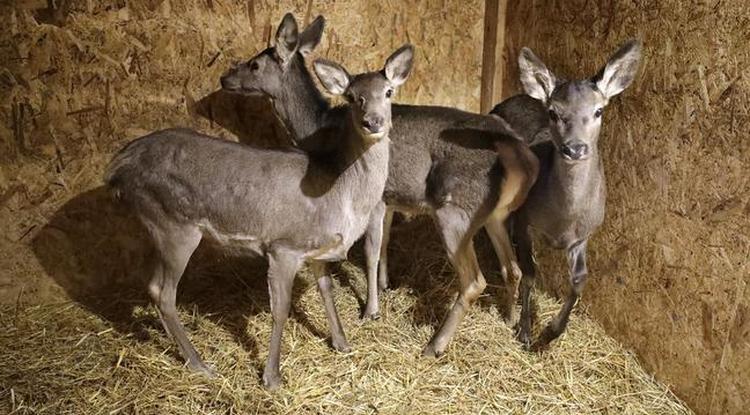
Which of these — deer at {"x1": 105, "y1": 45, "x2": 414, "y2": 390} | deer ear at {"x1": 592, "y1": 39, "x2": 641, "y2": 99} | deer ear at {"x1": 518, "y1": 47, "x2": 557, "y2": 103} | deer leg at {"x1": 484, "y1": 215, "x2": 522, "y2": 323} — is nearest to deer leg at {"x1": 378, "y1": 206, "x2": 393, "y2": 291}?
deer leg at {"x1": 484, "y1": 215, "x2": 522, "y2": 323}

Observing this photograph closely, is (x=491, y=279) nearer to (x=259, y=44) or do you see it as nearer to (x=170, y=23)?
(x=259, y=44)

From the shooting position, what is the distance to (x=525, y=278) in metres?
5.06

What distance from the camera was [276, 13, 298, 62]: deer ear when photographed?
490cm

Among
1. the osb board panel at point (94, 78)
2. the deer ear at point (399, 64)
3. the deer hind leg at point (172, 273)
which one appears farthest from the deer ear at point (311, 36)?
A: the deer hind leg at point (172, 273)

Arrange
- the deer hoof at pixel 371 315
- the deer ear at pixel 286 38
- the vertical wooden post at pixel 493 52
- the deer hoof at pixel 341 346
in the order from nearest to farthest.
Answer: the deer hoof at pixel 341 346
the deer ear at pixel 286 38
the deer hoof at pixel 371 315
the vertical wooden post at pixel 493 52

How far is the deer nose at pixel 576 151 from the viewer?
4047 millimetres

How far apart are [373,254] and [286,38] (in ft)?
5.76

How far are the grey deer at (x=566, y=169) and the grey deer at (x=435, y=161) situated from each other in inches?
6.7

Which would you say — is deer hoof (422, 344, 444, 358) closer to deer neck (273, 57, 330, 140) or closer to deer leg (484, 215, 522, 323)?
deer leg (484, 215, 522, 323)

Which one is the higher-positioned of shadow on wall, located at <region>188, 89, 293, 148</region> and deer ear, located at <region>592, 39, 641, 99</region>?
deer ear, located at <region>592, 39, 641, 99</region>

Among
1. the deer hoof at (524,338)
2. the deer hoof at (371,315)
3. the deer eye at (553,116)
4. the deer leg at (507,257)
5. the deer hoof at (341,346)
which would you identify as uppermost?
the deer eye at (553,116)

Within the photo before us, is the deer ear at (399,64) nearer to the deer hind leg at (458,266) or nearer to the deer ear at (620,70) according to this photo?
the deer hind leg at (458,266)

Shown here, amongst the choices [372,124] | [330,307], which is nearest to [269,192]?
[372,124]

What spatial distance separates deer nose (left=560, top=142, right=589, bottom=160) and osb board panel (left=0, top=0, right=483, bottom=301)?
91.0 inches
